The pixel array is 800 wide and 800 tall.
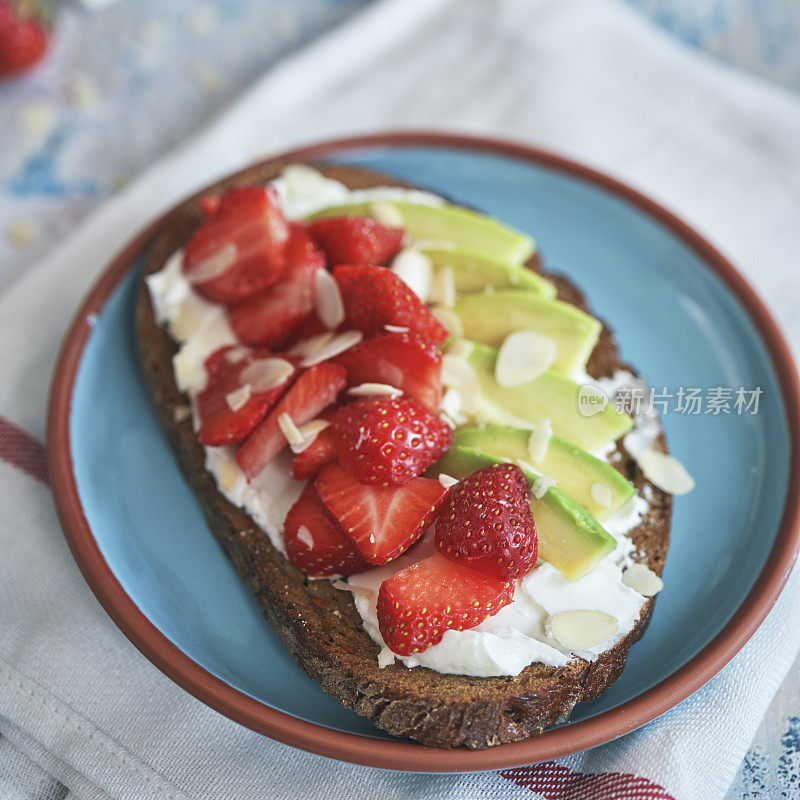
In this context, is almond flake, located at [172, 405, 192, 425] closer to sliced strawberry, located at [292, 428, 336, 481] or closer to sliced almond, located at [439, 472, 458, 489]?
sliced strawberry, located at [292, 428, 336, 481]

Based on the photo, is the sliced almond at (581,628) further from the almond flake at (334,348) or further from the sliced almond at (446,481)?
the almond flake at (334,348)

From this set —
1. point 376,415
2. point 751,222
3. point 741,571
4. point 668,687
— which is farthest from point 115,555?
point 751,222

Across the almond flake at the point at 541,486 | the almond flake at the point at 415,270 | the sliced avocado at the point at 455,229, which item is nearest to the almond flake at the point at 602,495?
the almond flake at the point at 541,486

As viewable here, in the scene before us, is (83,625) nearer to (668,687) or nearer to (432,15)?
(668,687)

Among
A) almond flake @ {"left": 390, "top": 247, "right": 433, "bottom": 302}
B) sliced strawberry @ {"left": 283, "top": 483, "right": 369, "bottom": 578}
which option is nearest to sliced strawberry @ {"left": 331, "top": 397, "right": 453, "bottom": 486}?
sliced strawberry @ {"left": 283, "top": 483, "right": 369, "bottom": 578}

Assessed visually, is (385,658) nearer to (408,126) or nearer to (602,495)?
(602,495)

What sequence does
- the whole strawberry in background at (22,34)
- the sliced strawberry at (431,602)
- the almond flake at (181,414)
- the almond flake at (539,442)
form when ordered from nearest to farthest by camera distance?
1. the sliced strawberry at (431,602)
2. the almond flake at (539,442)
3. the almond flake at (181,414)
4. the whole strawberry in background at (22,34)
